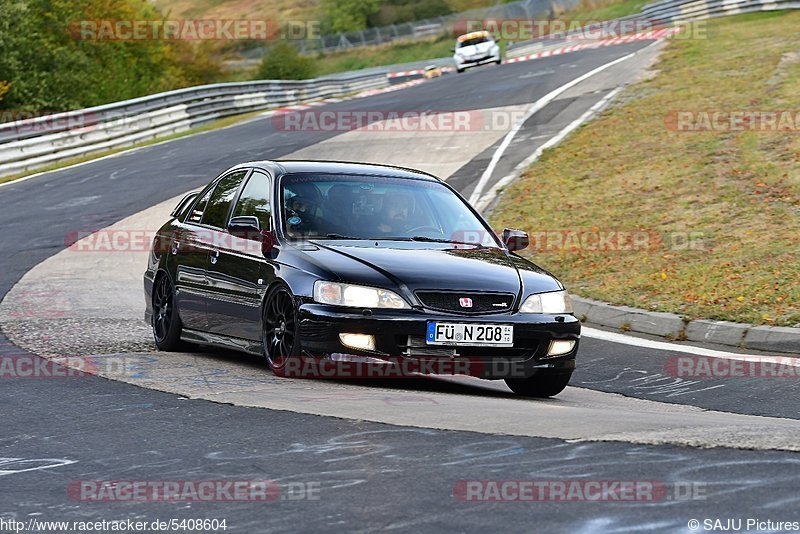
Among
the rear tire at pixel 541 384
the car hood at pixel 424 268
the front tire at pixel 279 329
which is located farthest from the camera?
the rear tire at pixel 541 384

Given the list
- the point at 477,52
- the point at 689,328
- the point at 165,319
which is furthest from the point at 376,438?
the point at 477,52

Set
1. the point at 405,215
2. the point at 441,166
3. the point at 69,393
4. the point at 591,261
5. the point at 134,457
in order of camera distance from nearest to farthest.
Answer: the point at 134,457 < the point at 69,393 < the point at 405,215 < the point at 591,261 < the point at 441,166

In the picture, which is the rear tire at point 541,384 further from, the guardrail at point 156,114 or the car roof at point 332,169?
the guardrail at point 156,114

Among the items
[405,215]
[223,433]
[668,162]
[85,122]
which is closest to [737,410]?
[405,215]

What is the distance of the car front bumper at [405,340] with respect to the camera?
8.30m

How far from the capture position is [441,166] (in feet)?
78.9

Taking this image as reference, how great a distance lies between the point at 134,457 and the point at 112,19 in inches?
1839

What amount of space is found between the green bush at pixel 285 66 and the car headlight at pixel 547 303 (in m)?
56.9

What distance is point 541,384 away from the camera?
899cm

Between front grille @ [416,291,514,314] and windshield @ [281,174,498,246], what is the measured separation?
3.55 feet

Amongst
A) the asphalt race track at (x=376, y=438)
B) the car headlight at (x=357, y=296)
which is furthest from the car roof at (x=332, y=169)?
the car headlight at (x=357, y=296)

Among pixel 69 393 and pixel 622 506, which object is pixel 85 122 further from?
pixel 622 506

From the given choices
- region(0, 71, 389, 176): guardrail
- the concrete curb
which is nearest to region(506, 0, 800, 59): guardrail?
region(0, 71, 389, 176): guardrail

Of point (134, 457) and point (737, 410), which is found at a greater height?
point (134, 457)
